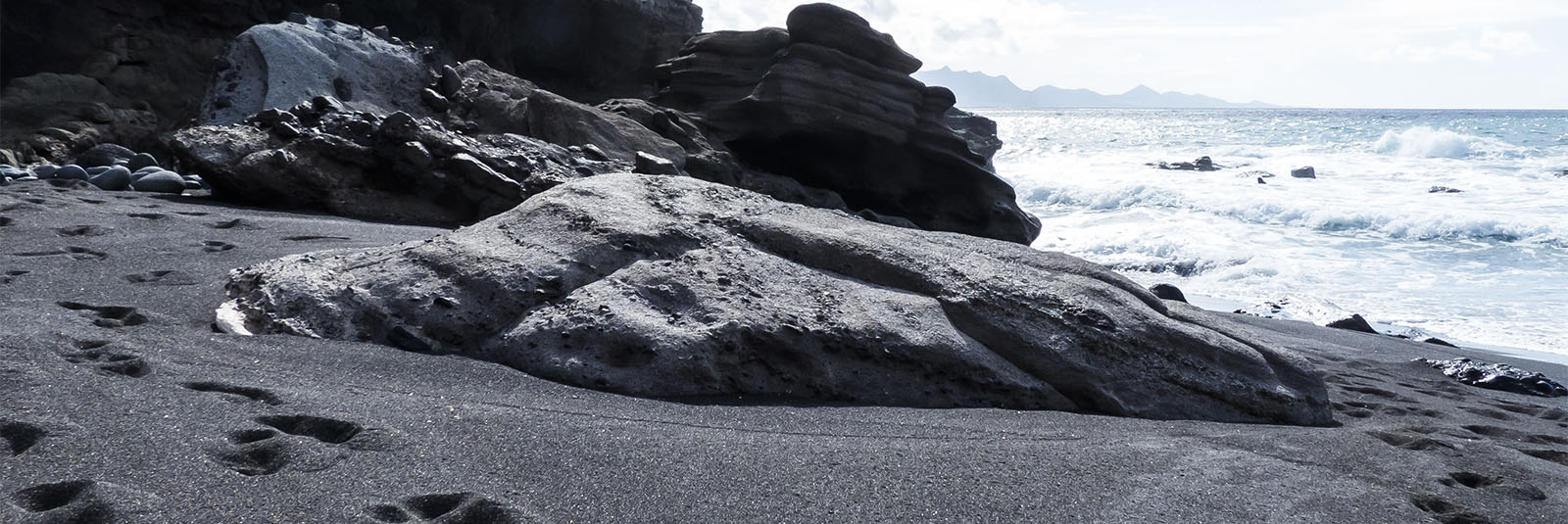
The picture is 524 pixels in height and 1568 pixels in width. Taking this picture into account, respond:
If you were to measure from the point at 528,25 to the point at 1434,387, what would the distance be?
1618cm

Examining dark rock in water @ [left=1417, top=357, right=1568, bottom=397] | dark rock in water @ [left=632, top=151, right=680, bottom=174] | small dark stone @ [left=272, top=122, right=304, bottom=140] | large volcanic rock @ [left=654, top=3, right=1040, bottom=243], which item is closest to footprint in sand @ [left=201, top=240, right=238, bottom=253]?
small dark stone @ [left=272, top=122, right=304, bottom=140]

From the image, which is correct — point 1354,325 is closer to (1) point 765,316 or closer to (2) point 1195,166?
(1) point 765,316

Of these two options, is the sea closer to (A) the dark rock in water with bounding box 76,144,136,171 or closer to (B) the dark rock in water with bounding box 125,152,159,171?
(B) the dark rock in water with bounding box 125,152,159,171

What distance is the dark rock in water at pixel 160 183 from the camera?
6.14 m

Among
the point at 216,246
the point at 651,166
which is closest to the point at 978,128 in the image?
the point at 651,166

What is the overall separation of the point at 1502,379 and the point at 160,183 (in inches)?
269

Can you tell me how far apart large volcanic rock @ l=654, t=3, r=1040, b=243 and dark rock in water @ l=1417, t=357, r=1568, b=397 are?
19.5ft

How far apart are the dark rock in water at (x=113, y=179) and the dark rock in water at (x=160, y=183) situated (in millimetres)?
48

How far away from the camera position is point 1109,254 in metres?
12.6

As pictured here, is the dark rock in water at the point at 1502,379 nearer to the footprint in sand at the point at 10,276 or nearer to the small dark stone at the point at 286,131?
the footprint in sand at the point at 10,276

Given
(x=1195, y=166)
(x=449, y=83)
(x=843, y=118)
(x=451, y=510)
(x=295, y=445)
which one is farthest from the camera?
(x=1195, y=166)

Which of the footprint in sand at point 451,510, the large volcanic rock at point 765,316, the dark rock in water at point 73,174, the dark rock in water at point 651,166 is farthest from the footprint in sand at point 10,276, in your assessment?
the dark rock in water at point 651,166

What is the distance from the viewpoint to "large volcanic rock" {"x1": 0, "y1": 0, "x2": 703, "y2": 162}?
985 cm

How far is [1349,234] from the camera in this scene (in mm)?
14492
